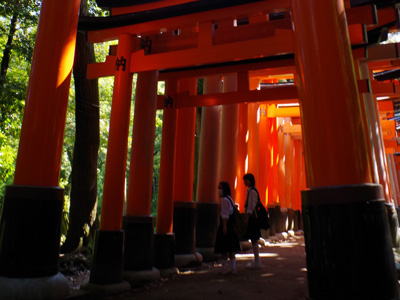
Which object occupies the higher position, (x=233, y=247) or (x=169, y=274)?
(x=233, y=247)

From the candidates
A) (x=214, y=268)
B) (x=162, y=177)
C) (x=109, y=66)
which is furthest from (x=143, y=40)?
(x=214, y=268)

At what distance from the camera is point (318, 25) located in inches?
107

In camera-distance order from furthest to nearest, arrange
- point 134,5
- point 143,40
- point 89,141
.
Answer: point 89,141 → point 134,5 → point 143,40

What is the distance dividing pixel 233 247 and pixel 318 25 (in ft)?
13.3

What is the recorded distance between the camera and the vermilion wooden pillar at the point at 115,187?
4730 millimetres

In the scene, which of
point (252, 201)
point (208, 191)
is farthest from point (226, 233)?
point (208, 191)

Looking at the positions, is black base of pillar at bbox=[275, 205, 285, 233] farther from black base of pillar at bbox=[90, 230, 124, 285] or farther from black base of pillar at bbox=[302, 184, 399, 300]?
black base of pillar at bbox=[302, 184, 399, 300]

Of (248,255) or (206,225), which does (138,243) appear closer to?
(206,225)

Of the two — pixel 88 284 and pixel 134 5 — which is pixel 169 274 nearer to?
pixel 88 284

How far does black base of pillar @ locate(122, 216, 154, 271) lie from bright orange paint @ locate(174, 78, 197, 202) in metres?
1.94

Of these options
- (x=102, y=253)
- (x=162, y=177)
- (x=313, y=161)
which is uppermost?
(x=162, y=177)

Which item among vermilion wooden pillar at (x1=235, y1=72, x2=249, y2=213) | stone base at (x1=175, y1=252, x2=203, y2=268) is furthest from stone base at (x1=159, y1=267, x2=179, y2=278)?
vermilion wooden pillar at (x1=235, y1=72, x2=249, y2=213)

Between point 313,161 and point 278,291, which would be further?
point 278,291

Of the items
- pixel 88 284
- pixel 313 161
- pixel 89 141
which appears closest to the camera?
pixel 313 161
